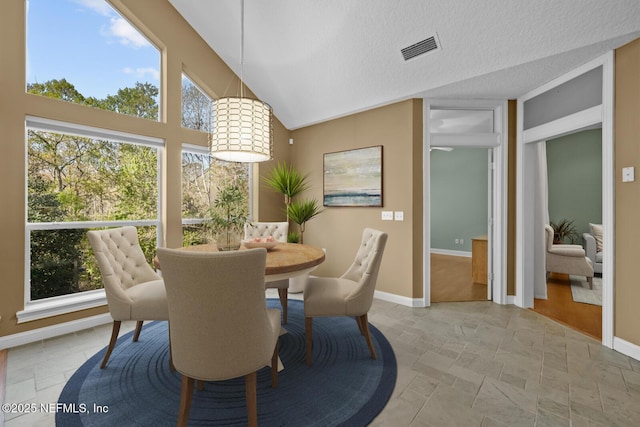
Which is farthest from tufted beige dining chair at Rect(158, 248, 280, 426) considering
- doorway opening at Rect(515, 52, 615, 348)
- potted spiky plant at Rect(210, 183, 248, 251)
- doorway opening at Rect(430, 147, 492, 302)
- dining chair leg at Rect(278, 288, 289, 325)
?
doorway opening at Rect(430, 147, 492, 302)

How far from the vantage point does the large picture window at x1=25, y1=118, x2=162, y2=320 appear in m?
2.67

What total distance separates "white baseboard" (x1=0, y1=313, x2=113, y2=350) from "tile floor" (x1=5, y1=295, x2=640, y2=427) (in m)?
0.07

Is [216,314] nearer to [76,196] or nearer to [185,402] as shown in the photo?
[185,402]

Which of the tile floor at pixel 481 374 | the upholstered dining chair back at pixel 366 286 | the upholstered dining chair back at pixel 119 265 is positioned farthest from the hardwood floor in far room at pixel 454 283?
the upholstered dining chair back at pixel 119 265

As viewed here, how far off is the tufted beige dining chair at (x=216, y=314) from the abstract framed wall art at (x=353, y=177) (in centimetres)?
274

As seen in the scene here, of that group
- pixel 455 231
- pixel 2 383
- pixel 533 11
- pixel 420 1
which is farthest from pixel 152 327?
pixel 455 231

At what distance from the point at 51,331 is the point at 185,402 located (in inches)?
85.8

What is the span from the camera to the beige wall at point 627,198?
7.47ft

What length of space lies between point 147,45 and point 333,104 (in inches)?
94.9

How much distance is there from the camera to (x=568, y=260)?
4.23 m

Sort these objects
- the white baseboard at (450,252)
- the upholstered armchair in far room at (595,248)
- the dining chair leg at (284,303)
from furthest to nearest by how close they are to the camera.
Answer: the white baseboard at (450,252), the upholstered armchair in far room at (595,248), the dining chair leg at (284,303)

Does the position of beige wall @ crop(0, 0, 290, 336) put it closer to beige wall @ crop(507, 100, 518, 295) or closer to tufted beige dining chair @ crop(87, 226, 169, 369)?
tufted beige dining chair @ crop(87, 226, 169, 369)

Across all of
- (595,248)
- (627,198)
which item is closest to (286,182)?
(627,198)

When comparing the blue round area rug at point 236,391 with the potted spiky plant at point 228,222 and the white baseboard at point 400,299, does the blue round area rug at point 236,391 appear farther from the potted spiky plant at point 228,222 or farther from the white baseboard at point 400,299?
the white baseboard at point 400,299
